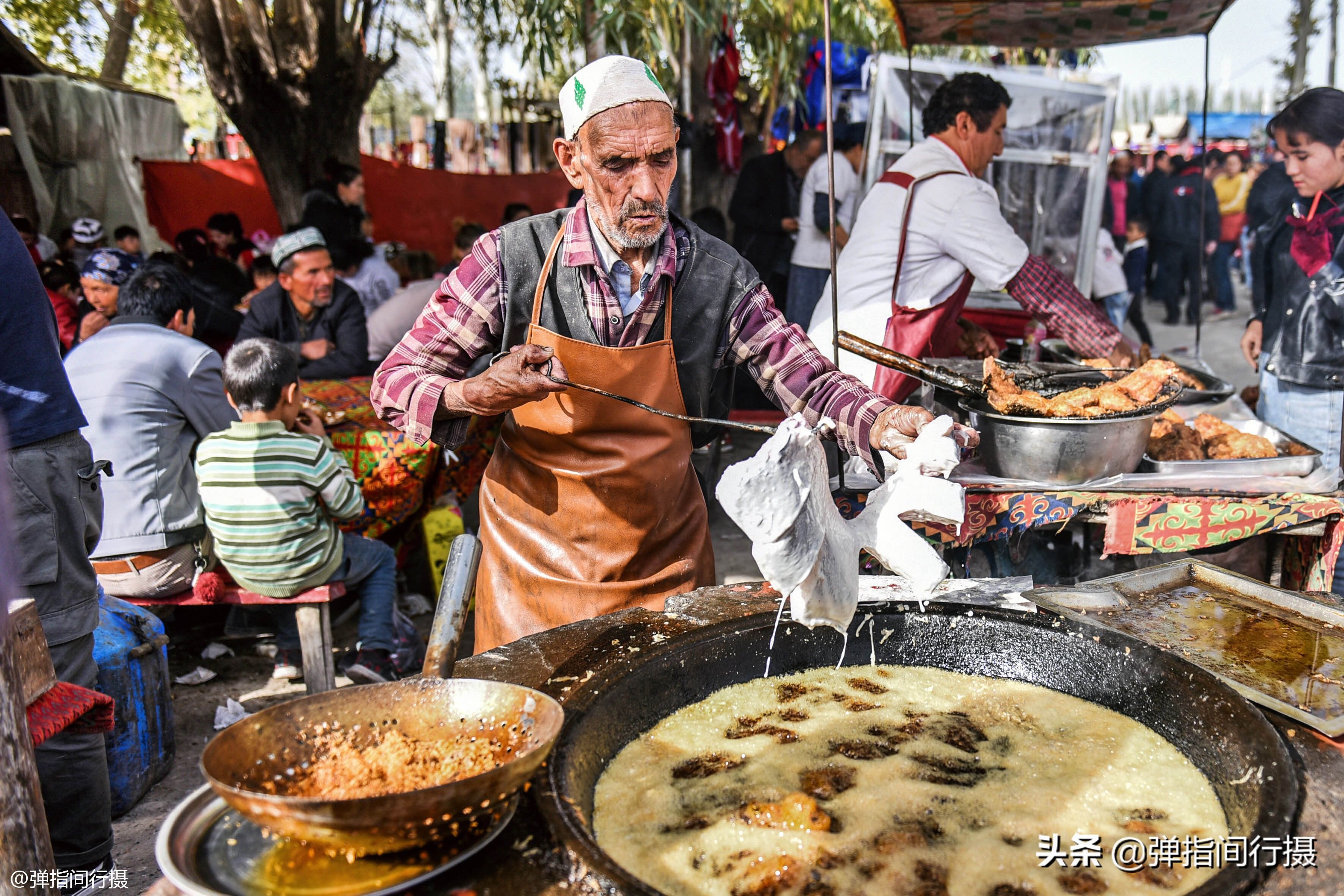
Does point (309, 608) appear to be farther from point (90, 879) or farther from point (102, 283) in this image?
point (102, 283)

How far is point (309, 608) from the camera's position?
3598mm

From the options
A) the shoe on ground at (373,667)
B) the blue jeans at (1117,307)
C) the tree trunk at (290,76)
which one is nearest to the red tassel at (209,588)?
the shoe on ground at (373,667)

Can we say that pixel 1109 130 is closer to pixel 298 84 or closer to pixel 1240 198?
pixel 298 84

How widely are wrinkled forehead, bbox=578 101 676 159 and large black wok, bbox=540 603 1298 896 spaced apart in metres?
0.99

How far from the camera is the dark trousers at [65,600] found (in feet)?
8.04

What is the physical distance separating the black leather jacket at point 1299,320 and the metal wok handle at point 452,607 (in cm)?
344

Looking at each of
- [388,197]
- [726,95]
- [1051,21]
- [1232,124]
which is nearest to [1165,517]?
[1051,21]

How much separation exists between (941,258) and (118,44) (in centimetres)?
1364

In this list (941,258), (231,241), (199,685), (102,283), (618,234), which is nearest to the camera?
(618,234)

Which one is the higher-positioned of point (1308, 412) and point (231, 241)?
point (231, 241)

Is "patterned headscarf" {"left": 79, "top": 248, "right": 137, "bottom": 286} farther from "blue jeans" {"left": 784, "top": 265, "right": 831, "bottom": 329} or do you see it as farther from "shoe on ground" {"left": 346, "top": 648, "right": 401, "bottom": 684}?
"blue jeans" {"left": 784, "top": 265, "right": 831, "bottom": 329}

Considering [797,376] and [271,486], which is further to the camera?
[271,486]

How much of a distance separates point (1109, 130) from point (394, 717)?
5110 mm

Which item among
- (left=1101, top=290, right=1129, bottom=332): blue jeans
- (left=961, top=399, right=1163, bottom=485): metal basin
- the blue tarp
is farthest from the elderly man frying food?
the blue tarp
